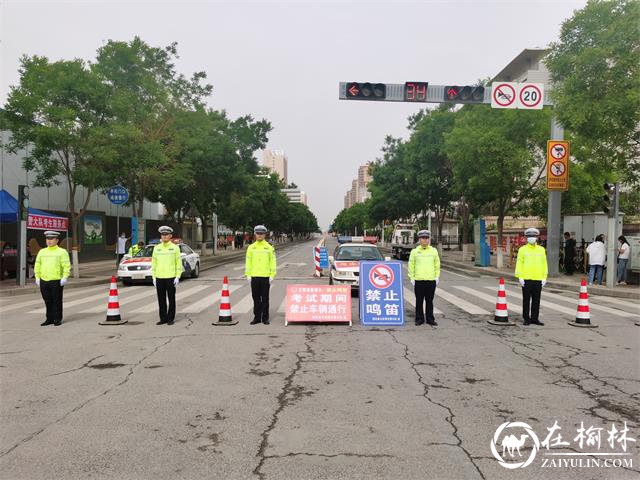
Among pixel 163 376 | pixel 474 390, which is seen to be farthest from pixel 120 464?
pixel 474 390

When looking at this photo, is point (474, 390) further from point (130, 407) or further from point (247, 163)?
point (247, 163)

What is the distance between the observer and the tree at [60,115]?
52.5 ft

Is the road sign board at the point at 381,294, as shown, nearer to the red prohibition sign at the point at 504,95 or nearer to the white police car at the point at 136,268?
the white police car at the point at 136,268

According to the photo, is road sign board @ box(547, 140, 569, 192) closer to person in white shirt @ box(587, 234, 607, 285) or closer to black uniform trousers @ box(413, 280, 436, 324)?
person in white shirt @ box(587, 234, 607, 285)

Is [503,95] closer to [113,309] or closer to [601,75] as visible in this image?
[601,75]

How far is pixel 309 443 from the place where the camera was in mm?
3930

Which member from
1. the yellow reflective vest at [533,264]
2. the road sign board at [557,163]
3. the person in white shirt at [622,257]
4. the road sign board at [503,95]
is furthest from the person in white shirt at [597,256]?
the yellow reflective vest at [533,264]

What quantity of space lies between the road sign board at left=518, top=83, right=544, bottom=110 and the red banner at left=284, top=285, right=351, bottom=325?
10821 mm

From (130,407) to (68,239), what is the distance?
2483 centimetres

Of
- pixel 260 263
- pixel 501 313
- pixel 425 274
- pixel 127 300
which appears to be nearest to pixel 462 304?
pixel 501 313

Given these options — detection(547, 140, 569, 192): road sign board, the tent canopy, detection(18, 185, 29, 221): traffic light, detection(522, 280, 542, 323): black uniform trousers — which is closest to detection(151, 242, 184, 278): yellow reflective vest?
detection(522, 280, 542, 323): black uniform trousers

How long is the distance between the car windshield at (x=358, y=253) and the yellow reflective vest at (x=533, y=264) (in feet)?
14.6

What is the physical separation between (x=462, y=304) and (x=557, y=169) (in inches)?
395

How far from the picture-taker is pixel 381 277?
30.3 feet
